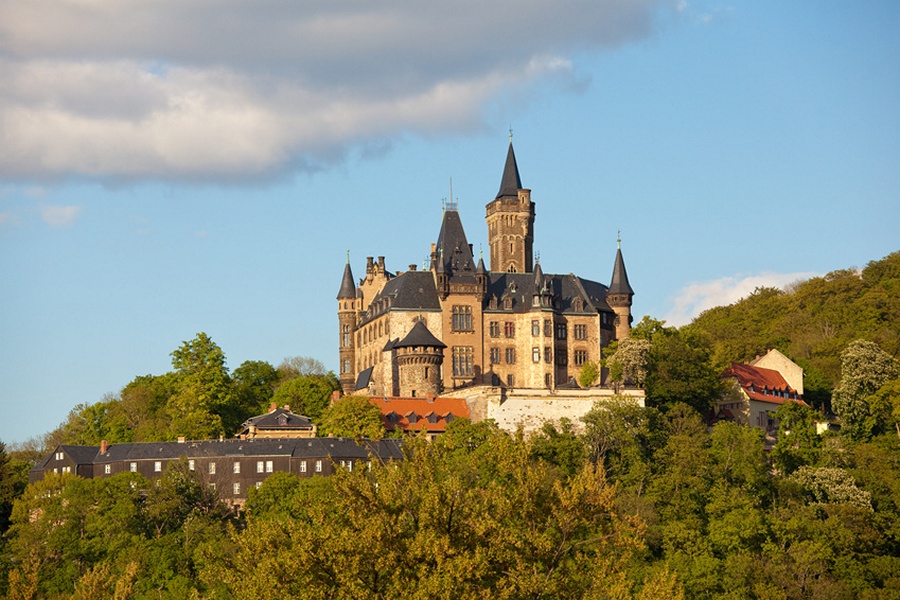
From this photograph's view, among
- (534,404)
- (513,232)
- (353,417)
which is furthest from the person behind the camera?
(513,232)

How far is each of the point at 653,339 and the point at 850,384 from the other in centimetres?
1182

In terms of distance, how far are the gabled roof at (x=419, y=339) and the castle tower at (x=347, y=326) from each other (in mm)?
11001

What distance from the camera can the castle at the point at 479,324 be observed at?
307ft

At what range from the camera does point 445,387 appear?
93.9m

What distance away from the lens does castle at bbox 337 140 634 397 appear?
9350 cm

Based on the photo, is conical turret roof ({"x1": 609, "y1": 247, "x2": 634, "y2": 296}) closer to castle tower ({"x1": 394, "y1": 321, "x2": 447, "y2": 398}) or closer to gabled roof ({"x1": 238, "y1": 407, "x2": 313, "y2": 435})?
castle tower ({"x1": 394, "y1": 321, "x2": 447, "y2": 398})

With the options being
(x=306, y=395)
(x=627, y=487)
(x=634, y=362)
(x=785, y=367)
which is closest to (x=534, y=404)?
(x=634, y=362)

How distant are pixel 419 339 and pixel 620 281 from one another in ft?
51.4

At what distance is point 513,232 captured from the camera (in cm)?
10281

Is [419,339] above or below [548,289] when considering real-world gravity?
below

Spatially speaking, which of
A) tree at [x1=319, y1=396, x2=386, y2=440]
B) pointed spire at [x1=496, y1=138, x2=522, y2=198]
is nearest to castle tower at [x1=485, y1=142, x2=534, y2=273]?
pointed spire at [x1=496, y1=138, x2=522, y2=198]

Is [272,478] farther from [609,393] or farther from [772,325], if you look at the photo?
[772,325]

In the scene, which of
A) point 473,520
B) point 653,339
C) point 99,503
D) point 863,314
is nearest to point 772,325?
point 863,314

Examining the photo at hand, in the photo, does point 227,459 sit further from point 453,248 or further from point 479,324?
point 453,248
